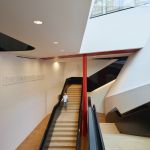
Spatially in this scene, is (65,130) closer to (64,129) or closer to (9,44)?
(64,129)

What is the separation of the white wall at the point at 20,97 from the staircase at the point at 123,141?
379cm

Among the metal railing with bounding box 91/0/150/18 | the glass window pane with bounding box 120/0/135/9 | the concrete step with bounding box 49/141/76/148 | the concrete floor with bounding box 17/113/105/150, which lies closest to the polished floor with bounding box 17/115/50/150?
the concrete floor with bounding box 17/113/105/150

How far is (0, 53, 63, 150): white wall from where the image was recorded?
648 centimetres

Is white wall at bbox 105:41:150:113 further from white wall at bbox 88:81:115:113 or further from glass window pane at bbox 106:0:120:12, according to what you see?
white wall at bbox 88:81:115:113

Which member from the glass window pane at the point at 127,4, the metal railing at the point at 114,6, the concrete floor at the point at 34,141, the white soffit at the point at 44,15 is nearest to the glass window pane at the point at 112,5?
the metal railing at the point at 114,6

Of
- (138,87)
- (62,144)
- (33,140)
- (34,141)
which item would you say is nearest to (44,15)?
(138,87)

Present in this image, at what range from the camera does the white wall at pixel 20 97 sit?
6.48 metres

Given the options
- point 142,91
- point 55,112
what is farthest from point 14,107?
point 142,91

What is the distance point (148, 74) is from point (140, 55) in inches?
80.5

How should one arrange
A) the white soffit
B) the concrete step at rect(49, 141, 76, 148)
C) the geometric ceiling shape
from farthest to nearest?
1. the concrete step at rect(49, 141, 76, 148)
2. the geometric ceiling shape
3. the white soffit

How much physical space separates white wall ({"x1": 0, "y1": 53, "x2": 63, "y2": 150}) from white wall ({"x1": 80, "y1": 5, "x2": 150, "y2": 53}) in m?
3.24

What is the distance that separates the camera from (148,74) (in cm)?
670

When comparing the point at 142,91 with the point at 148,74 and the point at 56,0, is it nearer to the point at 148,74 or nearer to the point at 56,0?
the point at 148,74

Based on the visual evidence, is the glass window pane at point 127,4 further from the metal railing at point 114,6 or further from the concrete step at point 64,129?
the concrete step at point 64,129
